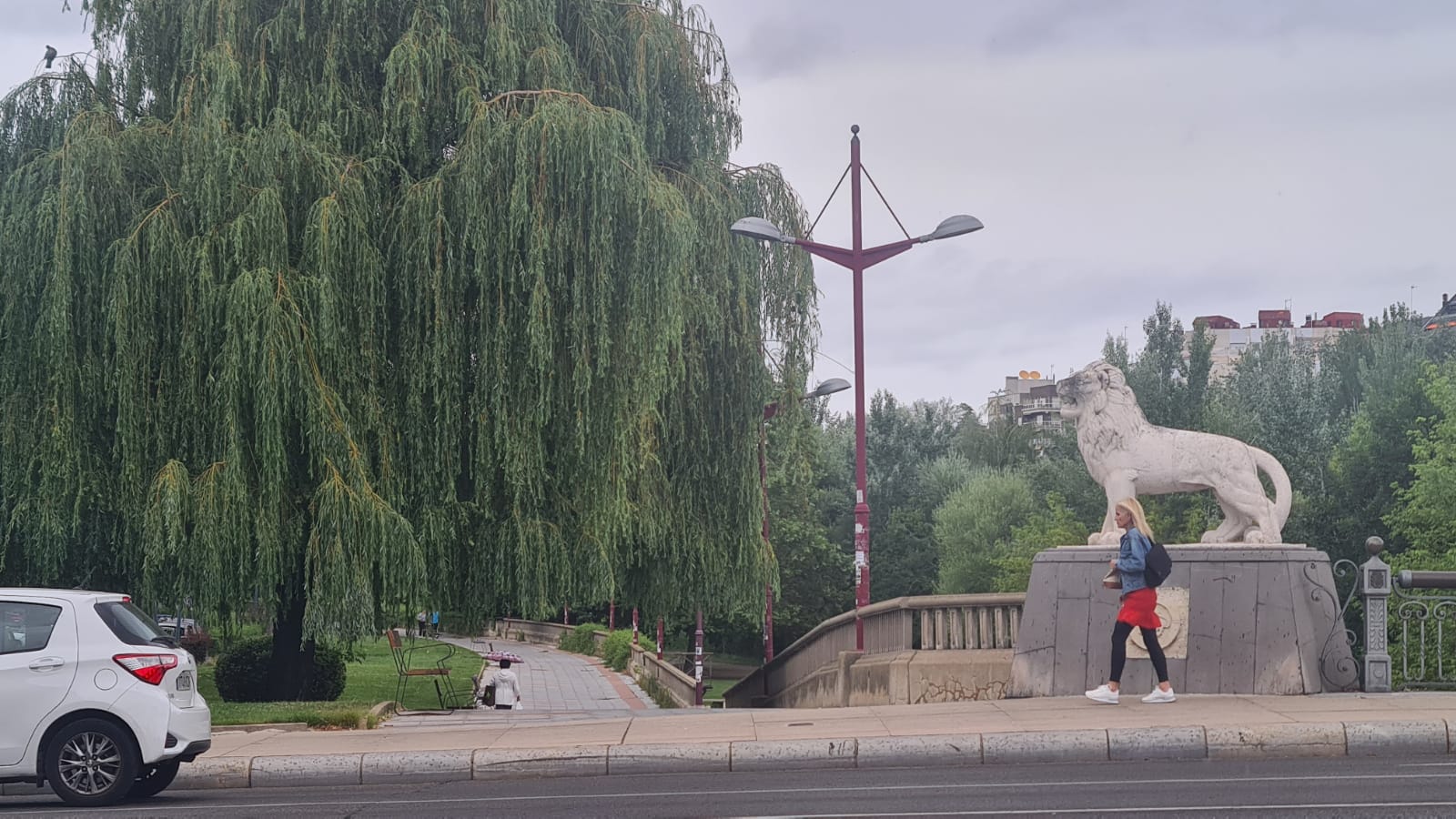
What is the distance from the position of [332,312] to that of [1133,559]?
29.0 ft

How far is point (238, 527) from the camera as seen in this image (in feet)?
52.3

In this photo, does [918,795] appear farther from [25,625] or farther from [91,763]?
[25,625]

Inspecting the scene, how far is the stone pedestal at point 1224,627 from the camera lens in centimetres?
1438

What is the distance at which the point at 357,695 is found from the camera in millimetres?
28000

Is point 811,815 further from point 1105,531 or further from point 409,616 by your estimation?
point 409,616

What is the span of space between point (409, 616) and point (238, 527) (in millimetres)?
2468

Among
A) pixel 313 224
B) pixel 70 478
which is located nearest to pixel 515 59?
pixel 313 224

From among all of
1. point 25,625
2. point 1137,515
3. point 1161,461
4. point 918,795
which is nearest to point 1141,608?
point 1137,515

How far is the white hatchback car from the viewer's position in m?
10.1

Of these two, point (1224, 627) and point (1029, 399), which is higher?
point (1029, 399)

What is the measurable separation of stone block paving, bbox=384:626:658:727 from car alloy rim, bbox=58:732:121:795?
22.8 ft

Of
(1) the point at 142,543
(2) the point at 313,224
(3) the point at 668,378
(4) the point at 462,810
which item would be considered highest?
(2) the point at 313,224

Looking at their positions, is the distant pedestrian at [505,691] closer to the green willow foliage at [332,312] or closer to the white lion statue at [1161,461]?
the green willow foliage at [332,312]

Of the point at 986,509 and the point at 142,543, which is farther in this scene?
the point at 986,509
